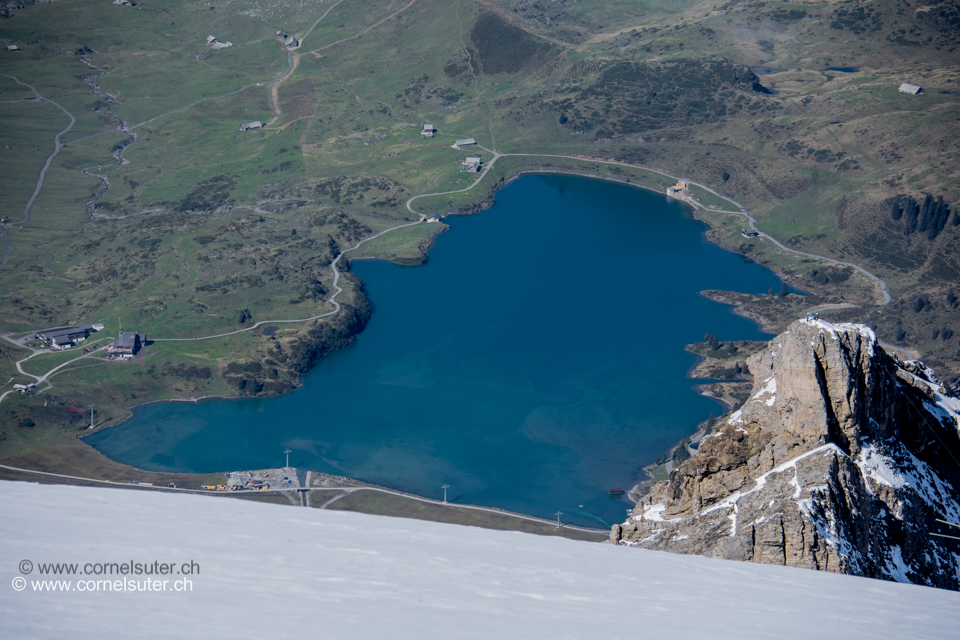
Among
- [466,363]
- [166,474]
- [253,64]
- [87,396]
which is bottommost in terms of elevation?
[166,474]

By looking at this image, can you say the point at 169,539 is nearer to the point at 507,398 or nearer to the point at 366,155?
the point at 507,398

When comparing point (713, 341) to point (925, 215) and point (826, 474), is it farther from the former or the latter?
point (826, 474)

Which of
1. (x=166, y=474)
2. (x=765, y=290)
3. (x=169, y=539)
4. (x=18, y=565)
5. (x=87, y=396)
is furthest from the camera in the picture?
(x=765, y=290)

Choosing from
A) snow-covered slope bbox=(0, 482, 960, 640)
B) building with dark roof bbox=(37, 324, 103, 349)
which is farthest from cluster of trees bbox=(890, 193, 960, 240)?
snow-covered slope bbox=(0, 482, 960, 640)

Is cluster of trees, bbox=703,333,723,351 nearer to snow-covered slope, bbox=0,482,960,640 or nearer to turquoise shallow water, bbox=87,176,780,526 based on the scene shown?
turquoise shallow water, bbox=87,176,780,526

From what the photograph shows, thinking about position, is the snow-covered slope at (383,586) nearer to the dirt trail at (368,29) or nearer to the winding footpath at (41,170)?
the winding footpath at (41,170)

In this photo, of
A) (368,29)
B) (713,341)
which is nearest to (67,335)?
(713,341)

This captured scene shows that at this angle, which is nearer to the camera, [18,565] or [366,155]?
[18,565]

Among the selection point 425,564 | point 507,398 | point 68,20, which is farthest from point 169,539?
point 68,20
